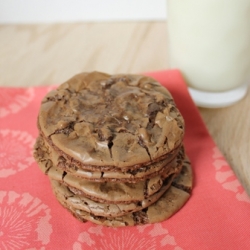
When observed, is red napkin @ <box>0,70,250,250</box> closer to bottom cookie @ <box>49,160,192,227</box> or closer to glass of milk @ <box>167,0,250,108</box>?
bottom cookie @ <box>49,160,192,227</box>

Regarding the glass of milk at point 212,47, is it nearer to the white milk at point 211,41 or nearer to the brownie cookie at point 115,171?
the white milk at point 211,41

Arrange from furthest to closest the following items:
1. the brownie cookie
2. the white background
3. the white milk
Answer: the white background → the white milk → the brownie cookie

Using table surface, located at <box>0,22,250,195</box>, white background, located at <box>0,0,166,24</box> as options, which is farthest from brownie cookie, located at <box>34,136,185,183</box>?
white background, located at <box>0,0,166,24</box>

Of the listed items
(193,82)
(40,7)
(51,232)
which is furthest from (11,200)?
(40,7)

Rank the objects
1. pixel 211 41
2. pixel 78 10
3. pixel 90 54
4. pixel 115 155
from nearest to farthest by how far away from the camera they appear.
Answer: pixel 115 155
pixel 211 41
pixel 90 54
pixel 78 10

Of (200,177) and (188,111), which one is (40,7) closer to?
(188,111)

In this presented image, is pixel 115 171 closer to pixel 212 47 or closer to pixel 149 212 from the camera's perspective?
pixel 149 212

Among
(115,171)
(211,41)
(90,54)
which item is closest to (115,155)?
(115,171)

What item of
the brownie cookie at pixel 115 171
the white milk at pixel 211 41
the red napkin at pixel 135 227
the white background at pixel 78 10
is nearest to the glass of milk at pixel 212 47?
the white milk at pixel 211 41
